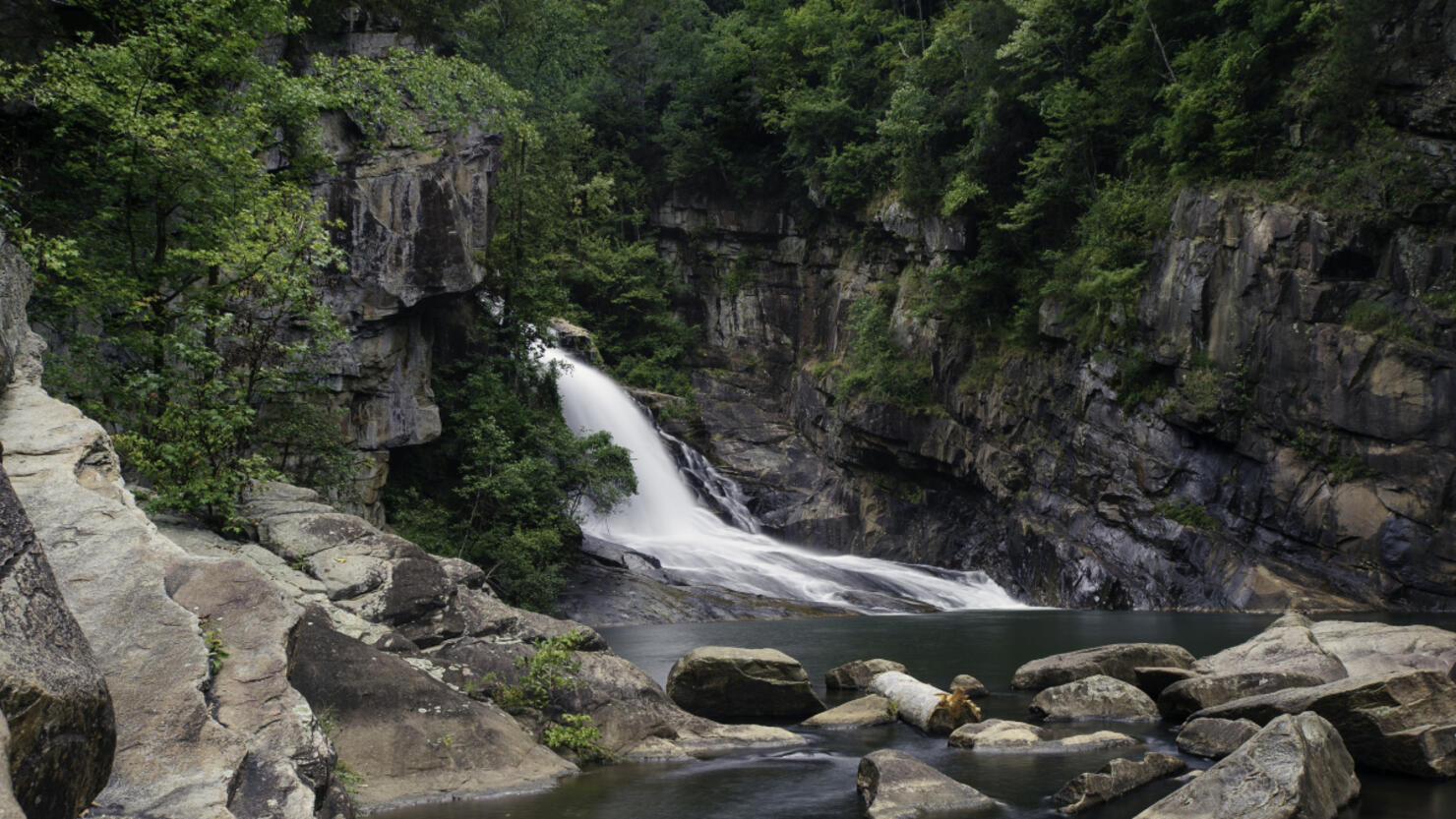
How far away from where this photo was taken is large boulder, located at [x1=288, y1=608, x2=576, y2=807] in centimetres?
→ 859

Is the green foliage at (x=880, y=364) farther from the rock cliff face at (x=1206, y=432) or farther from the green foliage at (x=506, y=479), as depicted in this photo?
the green foliage at (x=506, y=479)

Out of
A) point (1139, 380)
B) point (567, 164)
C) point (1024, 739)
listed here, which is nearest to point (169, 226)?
point (1024, 739)

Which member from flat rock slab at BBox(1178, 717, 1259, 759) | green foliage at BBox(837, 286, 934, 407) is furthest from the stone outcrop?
green foliage at BBox(837, 286, 934, 407)

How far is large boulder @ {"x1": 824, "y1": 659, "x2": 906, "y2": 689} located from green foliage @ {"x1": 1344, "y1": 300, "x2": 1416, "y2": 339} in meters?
16.6

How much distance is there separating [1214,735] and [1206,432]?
60.4 feet

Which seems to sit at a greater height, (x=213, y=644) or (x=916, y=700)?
(x=213, y=644)

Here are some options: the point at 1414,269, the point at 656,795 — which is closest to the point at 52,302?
the point at 656,795

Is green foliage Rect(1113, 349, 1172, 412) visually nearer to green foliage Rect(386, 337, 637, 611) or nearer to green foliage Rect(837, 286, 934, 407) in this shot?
green foliage Rect(837, 286, 934, 407)

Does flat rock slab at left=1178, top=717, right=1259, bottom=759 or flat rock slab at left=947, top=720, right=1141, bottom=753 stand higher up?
flat rock slab at left=1178, top=717, right=1259, bottom=759

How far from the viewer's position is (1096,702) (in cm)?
1233

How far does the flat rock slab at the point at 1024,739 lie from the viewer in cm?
1041

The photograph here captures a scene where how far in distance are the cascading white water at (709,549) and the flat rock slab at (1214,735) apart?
16.5 meters

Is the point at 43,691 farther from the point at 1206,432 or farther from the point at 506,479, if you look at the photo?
the point at 1206,432

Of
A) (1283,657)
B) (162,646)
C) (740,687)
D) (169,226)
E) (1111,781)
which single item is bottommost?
(740,687)
